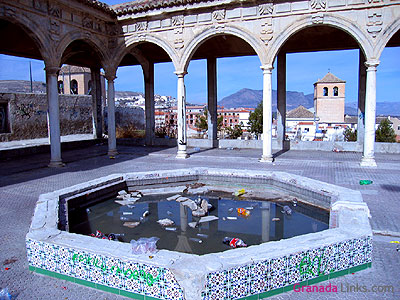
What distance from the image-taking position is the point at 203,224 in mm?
5680

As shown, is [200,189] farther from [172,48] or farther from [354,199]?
[172,48]

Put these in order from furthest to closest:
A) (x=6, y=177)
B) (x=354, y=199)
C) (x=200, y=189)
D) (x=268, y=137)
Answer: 1. (x=268, y=137)
2. (x=6, y=177)
3. (x=200, y=189)
4. (x=354, y=199)

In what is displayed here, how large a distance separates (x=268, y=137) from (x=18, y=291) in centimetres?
907

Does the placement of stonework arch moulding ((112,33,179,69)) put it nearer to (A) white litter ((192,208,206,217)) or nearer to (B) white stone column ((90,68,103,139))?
(B) white stone column ((90,68,103,139))

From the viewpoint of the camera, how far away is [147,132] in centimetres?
1689

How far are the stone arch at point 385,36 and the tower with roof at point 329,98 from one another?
49.8m

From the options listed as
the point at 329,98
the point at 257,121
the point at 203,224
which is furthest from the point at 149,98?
the point at 329,98

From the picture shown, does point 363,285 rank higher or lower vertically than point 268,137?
lower

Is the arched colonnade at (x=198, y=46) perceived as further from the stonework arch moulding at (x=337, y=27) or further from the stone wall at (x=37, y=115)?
the stone wall at (x=37, y=115)

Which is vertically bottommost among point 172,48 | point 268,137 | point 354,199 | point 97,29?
point 354,199

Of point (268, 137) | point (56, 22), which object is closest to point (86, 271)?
point (268, 137)

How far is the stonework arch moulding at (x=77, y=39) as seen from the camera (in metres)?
10.5

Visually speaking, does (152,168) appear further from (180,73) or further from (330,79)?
(330,79)

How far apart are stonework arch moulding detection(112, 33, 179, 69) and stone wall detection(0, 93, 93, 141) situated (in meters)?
7.11
